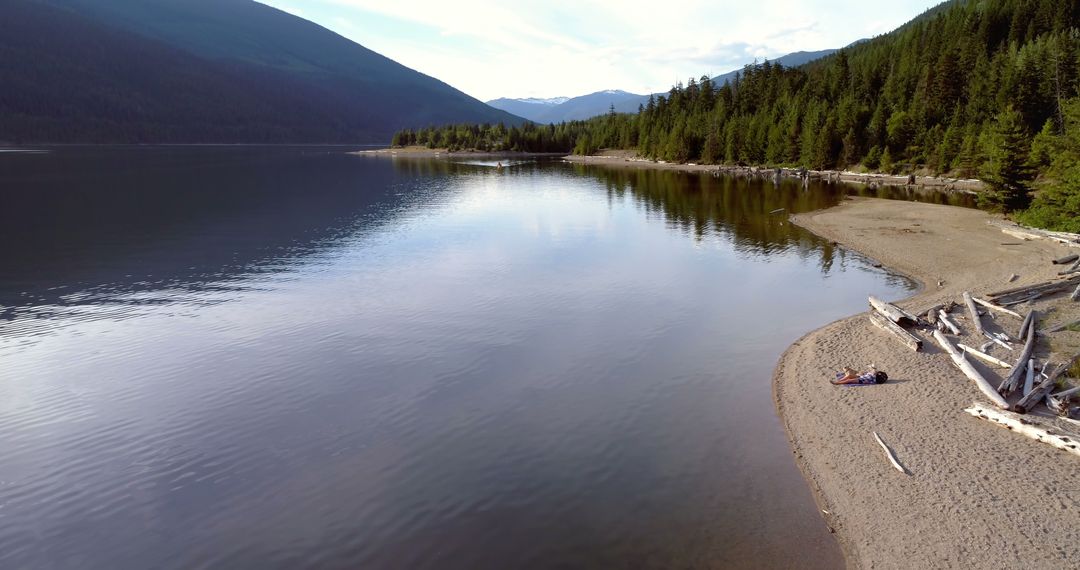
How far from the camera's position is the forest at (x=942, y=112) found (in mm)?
63844

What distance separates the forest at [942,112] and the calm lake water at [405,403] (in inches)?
1009

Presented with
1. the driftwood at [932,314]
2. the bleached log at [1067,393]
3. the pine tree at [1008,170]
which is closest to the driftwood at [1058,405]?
the bleached log at [1067,393]

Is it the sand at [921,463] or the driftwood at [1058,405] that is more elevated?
the driftwood at [1058,405]

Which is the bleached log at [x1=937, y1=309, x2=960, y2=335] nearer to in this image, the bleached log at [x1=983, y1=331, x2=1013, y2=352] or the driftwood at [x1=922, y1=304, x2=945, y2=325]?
the driftwood at [x1=922, y1=304, x2=945, y2=325]

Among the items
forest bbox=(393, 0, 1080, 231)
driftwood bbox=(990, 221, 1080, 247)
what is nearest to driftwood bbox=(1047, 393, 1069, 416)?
driftwood bbox=(990, 221, 1080, 247)

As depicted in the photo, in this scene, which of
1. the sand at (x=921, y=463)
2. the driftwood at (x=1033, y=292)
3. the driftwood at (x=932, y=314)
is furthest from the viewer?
the driftwood at (x=1033, y=292)

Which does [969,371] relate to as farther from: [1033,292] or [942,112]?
[942,112]

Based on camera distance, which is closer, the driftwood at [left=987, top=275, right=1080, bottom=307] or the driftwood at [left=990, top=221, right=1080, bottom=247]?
the driftwood at [left=987, top=275, right=1080, bottom=307]

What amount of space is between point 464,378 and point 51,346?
24.0 metres

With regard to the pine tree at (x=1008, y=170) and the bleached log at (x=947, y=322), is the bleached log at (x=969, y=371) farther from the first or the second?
the pine tree at (x=1008, y=170)

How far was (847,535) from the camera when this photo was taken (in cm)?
1691

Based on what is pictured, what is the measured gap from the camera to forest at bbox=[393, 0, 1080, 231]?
63.8 metres

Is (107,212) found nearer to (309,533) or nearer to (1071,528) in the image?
(309,533)

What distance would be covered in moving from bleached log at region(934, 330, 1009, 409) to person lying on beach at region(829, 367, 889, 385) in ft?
10.3
